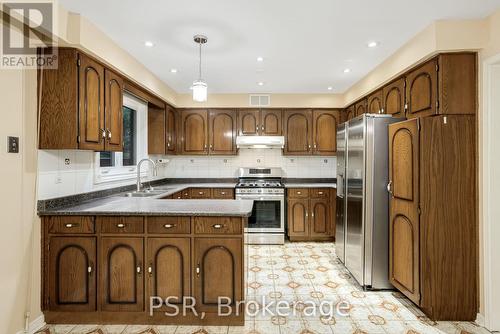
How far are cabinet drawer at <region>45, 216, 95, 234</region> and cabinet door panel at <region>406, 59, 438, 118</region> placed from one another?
118 inches

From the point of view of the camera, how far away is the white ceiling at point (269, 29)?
86.4 inches

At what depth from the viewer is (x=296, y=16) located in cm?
236

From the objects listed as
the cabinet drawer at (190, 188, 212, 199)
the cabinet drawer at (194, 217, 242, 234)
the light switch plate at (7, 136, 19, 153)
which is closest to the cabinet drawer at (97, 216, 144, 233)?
the cabinet drawer at (194, 217, 242, 234)

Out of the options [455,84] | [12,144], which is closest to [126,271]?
[12,144]

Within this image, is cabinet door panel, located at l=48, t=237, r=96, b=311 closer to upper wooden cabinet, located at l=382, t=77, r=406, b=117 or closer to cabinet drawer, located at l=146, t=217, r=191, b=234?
cabinet drawer, located at l=146, t=217, r=191, b=234

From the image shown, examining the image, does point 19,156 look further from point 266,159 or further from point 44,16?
point 266,159

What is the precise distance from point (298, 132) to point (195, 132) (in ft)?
5.81

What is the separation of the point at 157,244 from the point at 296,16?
84.3 inches

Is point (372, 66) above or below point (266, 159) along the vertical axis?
above

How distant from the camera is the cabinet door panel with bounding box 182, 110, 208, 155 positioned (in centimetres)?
499

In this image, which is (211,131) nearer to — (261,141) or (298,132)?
(261,141)

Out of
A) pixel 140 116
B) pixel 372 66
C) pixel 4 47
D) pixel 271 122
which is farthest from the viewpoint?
pixel 271 122

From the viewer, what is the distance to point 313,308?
2600 millimetres

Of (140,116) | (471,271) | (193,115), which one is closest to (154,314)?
(471,271)
